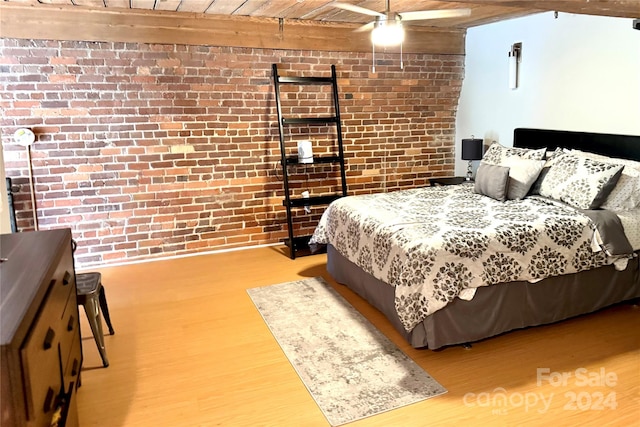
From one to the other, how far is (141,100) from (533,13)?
379 centimetres

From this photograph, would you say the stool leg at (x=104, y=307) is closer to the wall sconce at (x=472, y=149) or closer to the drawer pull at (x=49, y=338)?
the drawer pull at (x=49, y=338)

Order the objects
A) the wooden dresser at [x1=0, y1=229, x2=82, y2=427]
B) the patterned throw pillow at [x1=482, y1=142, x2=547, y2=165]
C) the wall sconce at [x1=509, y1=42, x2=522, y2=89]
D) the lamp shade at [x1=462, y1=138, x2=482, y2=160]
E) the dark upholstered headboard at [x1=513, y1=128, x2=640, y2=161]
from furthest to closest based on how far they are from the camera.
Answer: the lamp shade at [x1=462, y1=138, x2=482, y2=160] < the wall sconce at [x1=509, y1=42, x2=522, y2=89] < the patterned throw pillow at [x1=482, y1=142, x2=547, y2=165] < the dark upholstered headboard at [x1=513, y1=128, x2=640, y2=161] < the wooden dresser at [x1=0, y1=229, x2=82, y2=427]

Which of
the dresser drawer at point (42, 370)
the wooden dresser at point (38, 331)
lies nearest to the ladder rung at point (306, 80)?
the wooden dresser at point (38, 331)

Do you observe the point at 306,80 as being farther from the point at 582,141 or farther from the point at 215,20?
the point at 582,141

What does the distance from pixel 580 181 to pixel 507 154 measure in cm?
80

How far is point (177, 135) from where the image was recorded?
4676 mm

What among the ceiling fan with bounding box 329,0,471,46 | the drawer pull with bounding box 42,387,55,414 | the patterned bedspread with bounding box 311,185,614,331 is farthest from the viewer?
the ceiling fan with bounding box 329,0,471,46

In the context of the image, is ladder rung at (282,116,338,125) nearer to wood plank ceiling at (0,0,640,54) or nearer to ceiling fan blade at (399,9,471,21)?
wood plank ceiling at (0,0,640,54)

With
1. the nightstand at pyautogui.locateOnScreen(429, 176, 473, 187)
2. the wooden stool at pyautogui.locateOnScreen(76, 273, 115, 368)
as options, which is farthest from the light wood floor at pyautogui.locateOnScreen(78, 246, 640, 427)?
the nightstand at pyautogui.locateOnScreen(429, 176, 473, 187)

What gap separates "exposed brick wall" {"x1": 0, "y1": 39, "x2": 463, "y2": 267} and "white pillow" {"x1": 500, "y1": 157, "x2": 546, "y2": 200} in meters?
1.91

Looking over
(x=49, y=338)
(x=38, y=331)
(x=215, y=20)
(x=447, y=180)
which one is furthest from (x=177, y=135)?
(x=38, y=331)

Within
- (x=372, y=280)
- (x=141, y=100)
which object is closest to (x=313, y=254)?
(x=372, y=280)

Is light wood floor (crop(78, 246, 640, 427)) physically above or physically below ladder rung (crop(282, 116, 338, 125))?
below

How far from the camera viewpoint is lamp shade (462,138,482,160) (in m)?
5.12
